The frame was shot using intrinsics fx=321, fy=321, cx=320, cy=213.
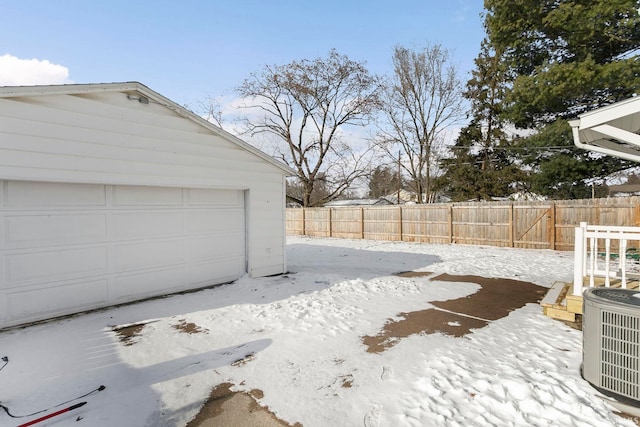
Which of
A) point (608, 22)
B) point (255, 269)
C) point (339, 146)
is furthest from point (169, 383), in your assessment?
point (339, 146)

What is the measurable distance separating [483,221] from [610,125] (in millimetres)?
8446

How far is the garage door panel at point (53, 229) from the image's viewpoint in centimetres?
427

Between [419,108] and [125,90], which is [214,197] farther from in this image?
[419,108]

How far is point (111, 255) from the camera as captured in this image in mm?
5102

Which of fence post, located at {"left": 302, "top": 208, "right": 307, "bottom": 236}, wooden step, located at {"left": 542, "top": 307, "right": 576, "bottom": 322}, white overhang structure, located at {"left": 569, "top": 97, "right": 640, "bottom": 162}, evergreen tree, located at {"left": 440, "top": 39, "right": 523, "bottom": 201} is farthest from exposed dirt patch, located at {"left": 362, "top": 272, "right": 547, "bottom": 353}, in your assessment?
evergreen tree, located at {"left": 440, "top": 39, "right": 523, "bottom": 201}

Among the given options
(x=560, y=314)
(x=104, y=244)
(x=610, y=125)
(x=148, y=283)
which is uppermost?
(x=610, y=125)

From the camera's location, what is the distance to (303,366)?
10.4 feet

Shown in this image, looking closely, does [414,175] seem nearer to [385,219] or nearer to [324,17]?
[385,219]

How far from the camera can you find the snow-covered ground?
7.87 ft

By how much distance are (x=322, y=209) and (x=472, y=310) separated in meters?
13.1

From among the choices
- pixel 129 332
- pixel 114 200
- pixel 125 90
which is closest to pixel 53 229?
Result: pixel 114 200

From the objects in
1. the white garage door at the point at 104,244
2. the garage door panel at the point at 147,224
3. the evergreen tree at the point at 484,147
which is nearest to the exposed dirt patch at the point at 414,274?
the white garage door at the point at 104,244

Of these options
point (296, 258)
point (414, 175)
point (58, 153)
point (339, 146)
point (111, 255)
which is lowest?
point (296, 258)

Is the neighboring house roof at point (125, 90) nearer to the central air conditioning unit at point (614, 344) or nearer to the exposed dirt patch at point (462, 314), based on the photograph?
the exposed dirt patch at point (462, 314)
